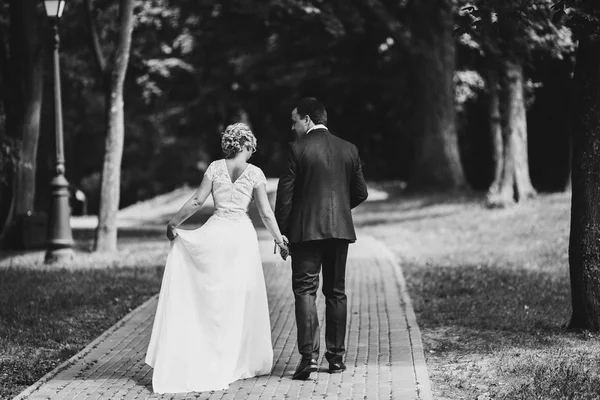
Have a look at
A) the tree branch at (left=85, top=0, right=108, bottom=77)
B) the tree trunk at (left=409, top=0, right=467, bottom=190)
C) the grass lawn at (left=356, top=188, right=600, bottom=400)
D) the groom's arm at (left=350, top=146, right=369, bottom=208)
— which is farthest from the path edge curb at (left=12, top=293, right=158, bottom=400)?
the tree trunk at (left=409, top=0, right=467, bottom=190)

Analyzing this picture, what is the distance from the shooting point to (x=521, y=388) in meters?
6.40

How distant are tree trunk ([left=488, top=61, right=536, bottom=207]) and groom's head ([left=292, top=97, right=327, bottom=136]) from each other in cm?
1487

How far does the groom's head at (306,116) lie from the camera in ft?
23.2

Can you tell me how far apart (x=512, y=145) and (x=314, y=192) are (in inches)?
598

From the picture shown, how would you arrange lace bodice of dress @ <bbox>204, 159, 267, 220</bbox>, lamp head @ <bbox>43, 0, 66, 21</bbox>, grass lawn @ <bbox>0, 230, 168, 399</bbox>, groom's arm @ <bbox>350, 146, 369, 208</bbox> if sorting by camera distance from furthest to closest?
lamp head @ <bbox>43, 0, 66, 21</bbox> → grass lawn @ <bbox>0, 230, 168, 399</bbox> → groom's arm @ <bbox>350, 146, 369, 208</bbox> → lace bodice of dress @ <bbox>204, 159, 267, 220</bbox>

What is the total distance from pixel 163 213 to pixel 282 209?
22130 millimetres

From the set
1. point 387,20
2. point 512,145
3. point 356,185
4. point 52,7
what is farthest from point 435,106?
point 356,185

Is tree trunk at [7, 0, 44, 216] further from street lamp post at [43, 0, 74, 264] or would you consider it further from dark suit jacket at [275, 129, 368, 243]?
dark suit jacket at [275, 129, 368, 243]

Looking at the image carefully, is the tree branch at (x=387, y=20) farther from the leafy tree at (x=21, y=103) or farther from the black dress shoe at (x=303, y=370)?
the black dress shoe at (x=303, y=370)

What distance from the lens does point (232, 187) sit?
7.10 m

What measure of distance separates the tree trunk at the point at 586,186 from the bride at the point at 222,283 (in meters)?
3.00

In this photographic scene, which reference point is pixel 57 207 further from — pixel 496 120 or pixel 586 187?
pixel 496 120

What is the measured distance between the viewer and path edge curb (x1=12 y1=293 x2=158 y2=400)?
6.60m

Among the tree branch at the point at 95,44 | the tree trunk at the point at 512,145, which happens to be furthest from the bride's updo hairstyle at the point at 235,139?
the tree trunk at the point at 512,145
